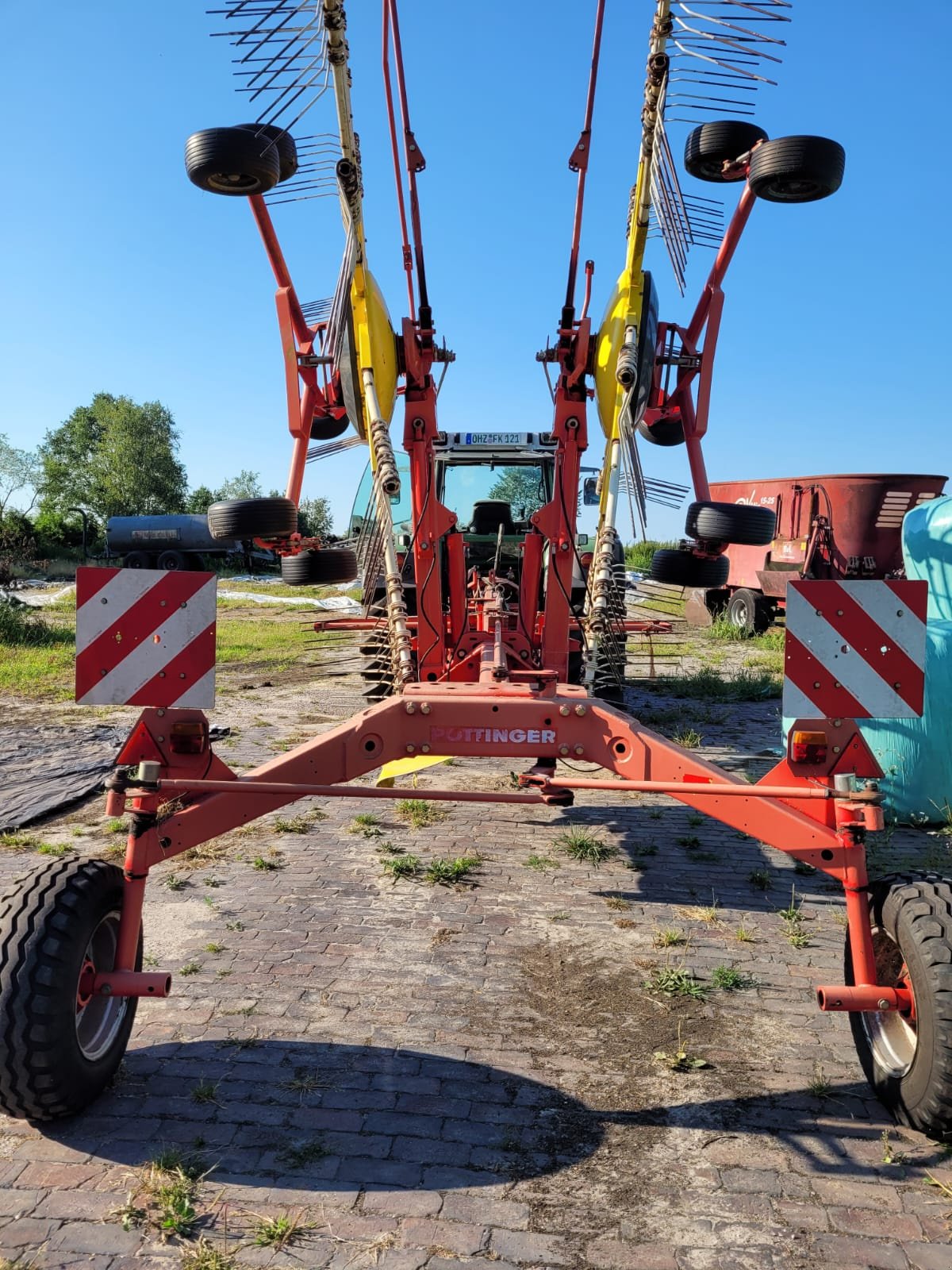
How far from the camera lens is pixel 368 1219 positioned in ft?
7.59

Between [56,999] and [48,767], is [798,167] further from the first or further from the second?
[48,767]

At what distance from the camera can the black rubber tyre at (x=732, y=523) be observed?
4199 mm

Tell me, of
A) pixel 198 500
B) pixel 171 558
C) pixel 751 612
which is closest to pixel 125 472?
pixel 198 500

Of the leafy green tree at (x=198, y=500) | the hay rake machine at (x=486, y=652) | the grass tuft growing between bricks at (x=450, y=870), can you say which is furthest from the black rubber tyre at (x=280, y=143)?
the leafy green tree at (x=198, y=500)

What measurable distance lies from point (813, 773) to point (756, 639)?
13656 millimetres

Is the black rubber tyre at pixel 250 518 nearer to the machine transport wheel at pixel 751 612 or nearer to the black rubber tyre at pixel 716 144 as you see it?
the black rubber tyre at pixel 716 144

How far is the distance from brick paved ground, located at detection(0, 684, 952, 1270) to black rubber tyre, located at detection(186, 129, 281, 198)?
3.26 m

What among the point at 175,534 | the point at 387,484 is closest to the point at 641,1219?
the point at 387,484

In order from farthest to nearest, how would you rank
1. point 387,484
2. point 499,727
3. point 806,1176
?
point 387,484 < point 499,727 < point 806,1176

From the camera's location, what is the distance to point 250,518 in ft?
13.4

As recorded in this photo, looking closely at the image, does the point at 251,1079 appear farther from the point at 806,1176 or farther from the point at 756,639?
the point at 756,639

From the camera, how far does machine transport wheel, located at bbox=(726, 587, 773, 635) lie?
16.5 m

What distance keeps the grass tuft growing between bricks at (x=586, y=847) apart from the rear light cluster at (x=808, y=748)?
2.11 meters

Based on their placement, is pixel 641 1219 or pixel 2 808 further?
pixel 2 808
